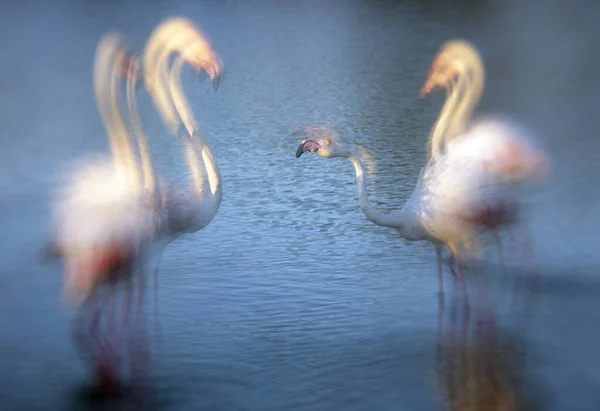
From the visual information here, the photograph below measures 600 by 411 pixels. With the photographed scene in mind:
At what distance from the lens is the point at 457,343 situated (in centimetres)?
590

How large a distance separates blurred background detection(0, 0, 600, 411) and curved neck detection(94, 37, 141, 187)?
3.18 ft

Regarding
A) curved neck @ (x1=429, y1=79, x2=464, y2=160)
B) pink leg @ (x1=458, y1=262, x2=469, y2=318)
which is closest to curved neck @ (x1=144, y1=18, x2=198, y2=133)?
curved neck @ (x1=429, y1=79, x2=464, y2=160)

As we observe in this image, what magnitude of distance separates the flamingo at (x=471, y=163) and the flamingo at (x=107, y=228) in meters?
1.70

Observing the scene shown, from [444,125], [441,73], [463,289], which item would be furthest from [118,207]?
[441,73]

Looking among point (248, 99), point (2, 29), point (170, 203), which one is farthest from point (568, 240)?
Answer: point (2, 29)

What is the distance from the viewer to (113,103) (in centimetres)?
607

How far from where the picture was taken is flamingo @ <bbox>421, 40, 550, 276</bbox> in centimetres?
632

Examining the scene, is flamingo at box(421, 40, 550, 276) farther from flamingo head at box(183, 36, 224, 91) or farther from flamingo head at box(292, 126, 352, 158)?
flamingo head at box(183, 36, 224, 91)

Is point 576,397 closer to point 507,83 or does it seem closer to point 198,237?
point 198,237

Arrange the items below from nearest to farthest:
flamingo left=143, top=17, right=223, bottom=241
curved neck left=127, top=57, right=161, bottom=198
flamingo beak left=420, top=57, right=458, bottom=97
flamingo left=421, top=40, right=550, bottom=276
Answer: curved neck left=127, top=57, right=161, bottom=198 < flamingo left=421, top=40, right=550, bottom=276 < flamingo left=143, top=17, right=223, bottom=241 < flamingo beak left=420, top=57, right=458, bottom=97

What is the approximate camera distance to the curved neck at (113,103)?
6.06 meters

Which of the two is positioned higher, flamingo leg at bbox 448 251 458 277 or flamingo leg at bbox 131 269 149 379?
flamingo leg at bbox 448 251 458 277

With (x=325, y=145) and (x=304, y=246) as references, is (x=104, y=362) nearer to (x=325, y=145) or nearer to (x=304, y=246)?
(x=325, y=145)

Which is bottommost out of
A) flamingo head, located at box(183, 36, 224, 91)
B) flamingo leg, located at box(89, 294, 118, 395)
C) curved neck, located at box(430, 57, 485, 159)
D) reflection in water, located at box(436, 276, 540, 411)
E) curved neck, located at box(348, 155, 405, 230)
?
reflection in water, located at box(436, 276, 540, 411)
